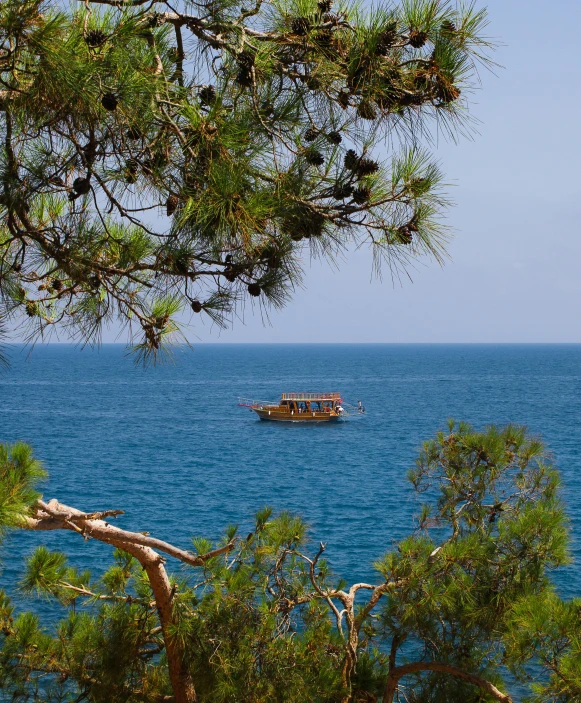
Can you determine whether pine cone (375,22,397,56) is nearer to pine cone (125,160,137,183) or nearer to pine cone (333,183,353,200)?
pine cone (333,183,353,200)

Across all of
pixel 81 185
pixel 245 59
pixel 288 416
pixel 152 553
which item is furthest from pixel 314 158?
pixel 288 416

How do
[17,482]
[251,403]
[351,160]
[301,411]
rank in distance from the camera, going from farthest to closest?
[251,403], [301,411], [17,482], [351,160]

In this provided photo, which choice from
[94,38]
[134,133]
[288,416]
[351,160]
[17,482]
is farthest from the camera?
[288,416]

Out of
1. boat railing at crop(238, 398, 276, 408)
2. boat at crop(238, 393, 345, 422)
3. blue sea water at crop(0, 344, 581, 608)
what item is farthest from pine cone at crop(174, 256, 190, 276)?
boat railing at crop(238, 398, 276, 408)

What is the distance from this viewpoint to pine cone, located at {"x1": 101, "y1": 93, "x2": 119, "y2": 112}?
2162 mm

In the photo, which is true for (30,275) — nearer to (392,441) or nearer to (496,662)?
(496,662)

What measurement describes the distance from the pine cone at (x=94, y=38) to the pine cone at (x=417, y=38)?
0.90 meters

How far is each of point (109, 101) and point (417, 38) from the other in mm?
932

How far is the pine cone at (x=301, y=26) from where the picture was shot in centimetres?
251

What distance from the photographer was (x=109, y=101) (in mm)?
2166

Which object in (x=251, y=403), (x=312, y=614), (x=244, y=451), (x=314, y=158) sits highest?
(x=314, y=158)

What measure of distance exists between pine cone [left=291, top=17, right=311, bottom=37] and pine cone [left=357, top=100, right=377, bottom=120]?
278 mm

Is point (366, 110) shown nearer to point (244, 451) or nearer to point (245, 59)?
point (245, 59)

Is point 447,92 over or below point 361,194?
over
